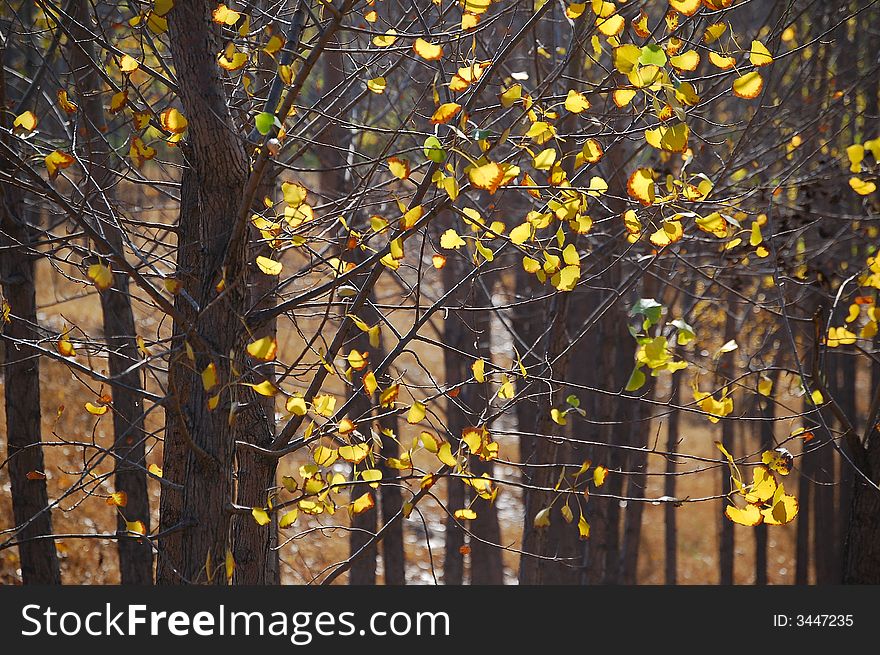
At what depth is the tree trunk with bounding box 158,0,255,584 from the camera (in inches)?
101

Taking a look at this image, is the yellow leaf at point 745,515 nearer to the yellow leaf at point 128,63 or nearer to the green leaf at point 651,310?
the green leaf at point 651,310

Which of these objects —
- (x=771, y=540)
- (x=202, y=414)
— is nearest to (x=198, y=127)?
(x=202, y=414)

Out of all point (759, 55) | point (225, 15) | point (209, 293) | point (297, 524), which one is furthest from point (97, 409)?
point (297, 524)

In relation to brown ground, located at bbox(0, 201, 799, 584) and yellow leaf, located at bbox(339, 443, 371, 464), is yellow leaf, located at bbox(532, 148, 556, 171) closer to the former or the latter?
yellow leaf, located at bbox(339, 443, 371, 464)

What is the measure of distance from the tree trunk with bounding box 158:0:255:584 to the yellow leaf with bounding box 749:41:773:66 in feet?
5.37

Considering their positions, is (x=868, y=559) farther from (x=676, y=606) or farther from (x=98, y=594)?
(x=98, y=594)

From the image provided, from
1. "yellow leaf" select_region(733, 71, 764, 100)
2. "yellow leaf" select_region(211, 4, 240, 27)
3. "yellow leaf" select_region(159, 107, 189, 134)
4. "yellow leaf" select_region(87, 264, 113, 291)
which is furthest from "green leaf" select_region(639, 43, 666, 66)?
"yellow leaf" select_region(87, 264, 113, 291)

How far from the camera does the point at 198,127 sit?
260 centimetres

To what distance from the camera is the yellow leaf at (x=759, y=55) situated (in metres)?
2.53

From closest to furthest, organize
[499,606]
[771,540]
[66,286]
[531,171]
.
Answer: [499,606], [531,171], [66,286], [771,540]

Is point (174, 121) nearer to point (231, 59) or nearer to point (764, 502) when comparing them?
point (231, 59)

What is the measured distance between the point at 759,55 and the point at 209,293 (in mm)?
1872

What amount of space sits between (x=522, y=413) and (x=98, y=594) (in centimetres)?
494

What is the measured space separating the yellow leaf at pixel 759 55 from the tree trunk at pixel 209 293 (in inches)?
64.5
